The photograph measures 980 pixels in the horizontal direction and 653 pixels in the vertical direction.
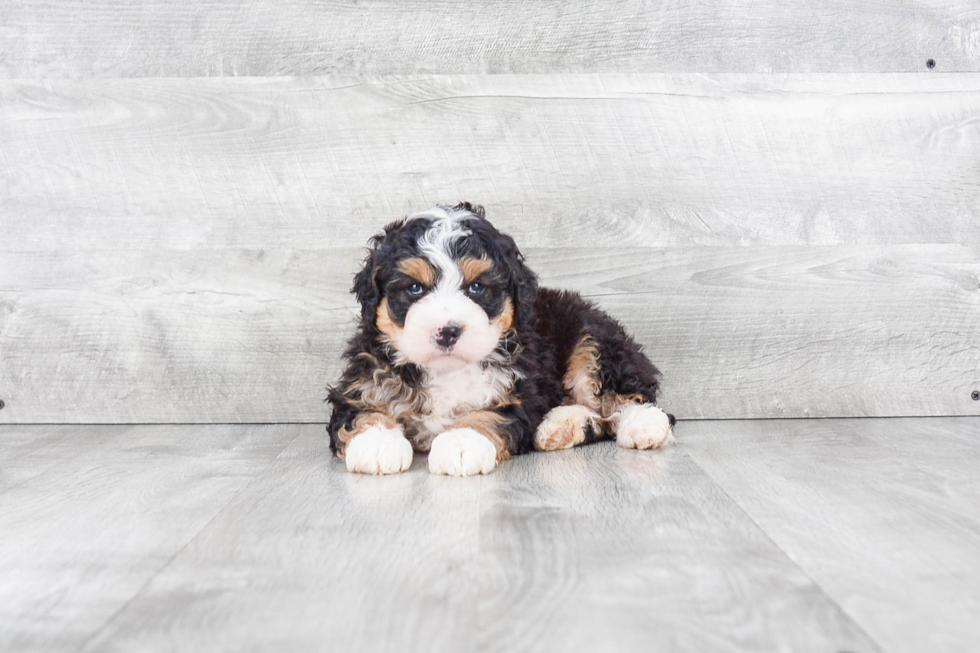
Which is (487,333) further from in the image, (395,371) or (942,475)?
(942,475)

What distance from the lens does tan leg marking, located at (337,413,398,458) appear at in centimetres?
235

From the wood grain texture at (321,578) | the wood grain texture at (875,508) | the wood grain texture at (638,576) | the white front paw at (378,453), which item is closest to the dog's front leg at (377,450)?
the white front paw at (378,453)

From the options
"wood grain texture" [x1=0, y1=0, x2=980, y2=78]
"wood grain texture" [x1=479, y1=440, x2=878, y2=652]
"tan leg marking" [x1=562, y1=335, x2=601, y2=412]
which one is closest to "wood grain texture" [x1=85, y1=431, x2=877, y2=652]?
"wood grain texture" [x1=479, y1=440, x2=878, y2=652]

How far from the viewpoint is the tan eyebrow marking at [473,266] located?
7.43 ft

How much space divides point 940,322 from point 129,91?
2.95m

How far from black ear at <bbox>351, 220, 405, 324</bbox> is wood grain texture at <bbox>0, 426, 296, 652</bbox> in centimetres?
51

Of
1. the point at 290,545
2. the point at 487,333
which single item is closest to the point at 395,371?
the point at 487,333

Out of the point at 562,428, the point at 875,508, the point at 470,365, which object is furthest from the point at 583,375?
the point at 875,508

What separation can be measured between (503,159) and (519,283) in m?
0.84

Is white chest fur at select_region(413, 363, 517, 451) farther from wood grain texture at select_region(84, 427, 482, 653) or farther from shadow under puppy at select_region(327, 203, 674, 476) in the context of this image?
wood grain texture at select_region(84, 427, 482, 653)

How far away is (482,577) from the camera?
1443mm

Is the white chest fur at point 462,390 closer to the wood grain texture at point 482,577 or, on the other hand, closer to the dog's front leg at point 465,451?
the dog's front leg at point 465,451

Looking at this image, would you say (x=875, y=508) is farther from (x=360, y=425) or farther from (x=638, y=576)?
(x=360, y=425)

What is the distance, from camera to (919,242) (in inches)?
123
